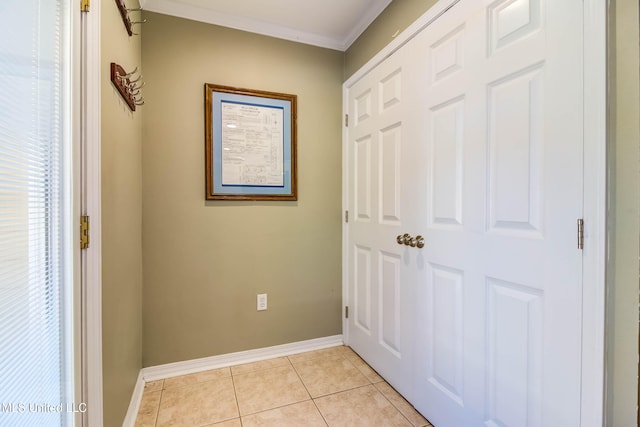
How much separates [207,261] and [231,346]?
2.06 feet

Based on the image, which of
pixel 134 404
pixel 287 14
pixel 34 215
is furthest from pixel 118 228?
pixel 287 14

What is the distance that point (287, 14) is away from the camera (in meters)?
1.99

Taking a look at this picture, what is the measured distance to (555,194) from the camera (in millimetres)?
954

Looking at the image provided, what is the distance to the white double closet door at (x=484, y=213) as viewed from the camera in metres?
0.94

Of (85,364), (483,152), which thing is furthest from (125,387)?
(483,152)

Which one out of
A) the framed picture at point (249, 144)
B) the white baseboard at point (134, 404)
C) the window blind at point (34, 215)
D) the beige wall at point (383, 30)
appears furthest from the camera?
the framed picture at point (249, 144)

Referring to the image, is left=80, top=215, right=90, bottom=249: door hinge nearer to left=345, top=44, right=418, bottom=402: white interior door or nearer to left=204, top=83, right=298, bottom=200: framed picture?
left=204, top=83, right=298, bottom=200: framed picture

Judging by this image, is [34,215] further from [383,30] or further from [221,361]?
[383,30]

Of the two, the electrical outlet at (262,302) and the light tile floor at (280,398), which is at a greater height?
the electrical outlet at (262,302)

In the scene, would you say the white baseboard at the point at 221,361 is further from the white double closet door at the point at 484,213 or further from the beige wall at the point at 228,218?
the white double closet door at the point at 484,213

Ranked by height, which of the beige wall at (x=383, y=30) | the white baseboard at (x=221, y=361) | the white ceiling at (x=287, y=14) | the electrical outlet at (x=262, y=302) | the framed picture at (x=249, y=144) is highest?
the white ceiling at (x=287, y=14)

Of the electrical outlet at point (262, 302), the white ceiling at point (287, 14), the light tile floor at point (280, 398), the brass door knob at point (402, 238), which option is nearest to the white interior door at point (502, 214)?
the brass door knob at point (402, 238)

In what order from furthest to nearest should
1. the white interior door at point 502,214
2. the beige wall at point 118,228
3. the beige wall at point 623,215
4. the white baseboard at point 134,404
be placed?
the white baseboard at point 134,404 < the beige wall at point 118,228 < the white interior door at point 502,214 < the beige wall at point 623,215

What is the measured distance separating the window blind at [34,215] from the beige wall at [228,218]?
1.04m
